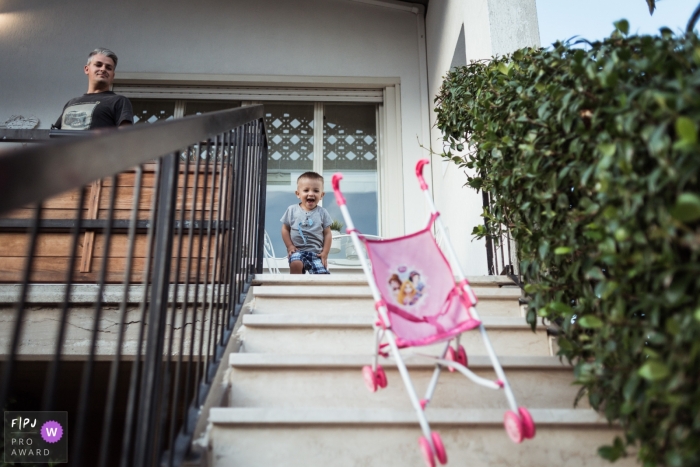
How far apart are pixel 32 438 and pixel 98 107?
5.72 feet

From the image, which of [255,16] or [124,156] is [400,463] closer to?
[124,156]

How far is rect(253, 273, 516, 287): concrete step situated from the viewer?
261 centimetres

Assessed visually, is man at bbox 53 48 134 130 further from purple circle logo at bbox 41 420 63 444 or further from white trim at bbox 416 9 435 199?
white trim at bbox 416 9 435 199

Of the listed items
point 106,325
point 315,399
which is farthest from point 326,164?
point 315,399

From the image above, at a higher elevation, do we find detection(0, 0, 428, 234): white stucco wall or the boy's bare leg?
detection(0, 0, 428, 234): white stucco wall

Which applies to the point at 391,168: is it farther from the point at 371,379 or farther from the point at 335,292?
the point at 371,379

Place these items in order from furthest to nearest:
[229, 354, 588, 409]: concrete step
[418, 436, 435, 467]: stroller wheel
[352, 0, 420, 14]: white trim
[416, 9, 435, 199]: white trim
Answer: [352, 0, 420, 14]: white trim
[416, 9, 435, 199]: white trim
[229, 354, 588, 409]: concrete step
[418, 436, 435, 467]: stroller wheel

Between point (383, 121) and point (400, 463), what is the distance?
13.9 ft

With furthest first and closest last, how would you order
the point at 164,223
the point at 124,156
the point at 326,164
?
the point at 326,164
the point at 164,223
the point at 124,156

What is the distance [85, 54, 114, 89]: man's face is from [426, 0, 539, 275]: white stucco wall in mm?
1987

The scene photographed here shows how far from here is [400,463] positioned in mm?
1593

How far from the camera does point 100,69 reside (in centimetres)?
325

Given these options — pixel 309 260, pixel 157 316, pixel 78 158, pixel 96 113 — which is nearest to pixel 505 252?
pixel 309 260

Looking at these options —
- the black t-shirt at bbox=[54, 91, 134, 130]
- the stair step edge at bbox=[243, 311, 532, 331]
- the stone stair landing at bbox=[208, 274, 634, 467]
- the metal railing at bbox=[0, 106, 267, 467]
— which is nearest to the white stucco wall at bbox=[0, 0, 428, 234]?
the black t-shirt at bbox=[54, 91, 134, 130]
